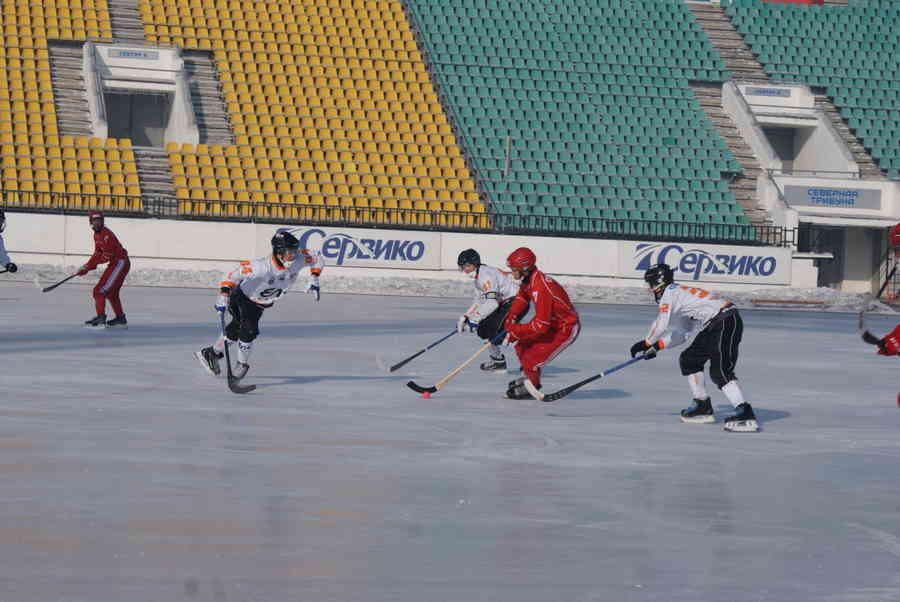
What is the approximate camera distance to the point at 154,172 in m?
35.7

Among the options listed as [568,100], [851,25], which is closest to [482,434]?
[568,100]

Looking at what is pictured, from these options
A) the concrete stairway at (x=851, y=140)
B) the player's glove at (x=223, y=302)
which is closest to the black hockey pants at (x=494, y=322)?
the player's glove at (x=223, y=302)

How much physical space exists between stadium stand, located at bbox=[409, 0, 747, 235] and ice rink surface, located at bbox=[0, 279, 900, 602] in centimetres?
2055

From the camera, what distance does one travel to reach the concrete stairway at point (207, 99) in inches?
1490

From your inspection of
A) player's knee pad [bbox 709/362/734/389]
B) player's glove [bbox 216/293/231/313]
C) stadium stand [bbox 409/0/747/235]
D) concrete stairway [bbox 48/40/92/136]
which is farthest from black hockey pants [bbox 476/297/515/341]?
concrete stairway [bbox 48/40/92/136]

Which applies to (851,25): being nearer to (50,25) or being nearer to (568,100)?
(568,100)

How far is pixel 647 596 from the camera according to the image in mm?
6039

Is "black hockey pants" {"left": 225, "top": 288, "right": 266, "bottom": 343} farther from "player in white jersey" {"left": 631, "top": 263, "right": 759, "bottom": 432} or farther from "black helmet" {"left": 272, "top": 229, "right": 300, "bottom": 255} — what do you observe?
"player in white jersey" {"left": 631, "top": 263, "right": 759, "bottom": 432}

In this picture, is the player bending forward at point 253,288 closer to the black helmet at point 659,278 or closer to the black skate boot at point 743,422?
the black helmet at point 659,278

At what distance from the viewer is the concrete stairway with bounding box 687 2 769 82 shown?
4454 cm

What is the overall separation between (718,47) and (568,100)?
6738 millimetres

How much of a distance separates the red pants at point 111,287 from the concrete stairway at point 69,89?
1664 centimetres

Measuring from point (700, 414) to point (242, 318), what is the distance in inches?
180

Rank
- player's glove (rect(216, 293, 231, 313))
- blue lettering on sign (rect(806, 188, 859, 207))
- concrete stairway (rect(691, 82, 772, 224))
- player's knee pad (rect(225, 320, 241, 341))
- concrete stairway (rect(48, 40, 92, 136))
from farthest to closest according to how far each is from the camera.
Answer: concrete stairway (rect(691, 82, 772, 224)), blue lettering on sign (rect(806, 188, 859, 207)), concrete stairway (rect(48, 40, 92, 136)), player's knee pad (rect(225, 320, 241, 341)), player's glove (rect(216, 293, 231, 313))
